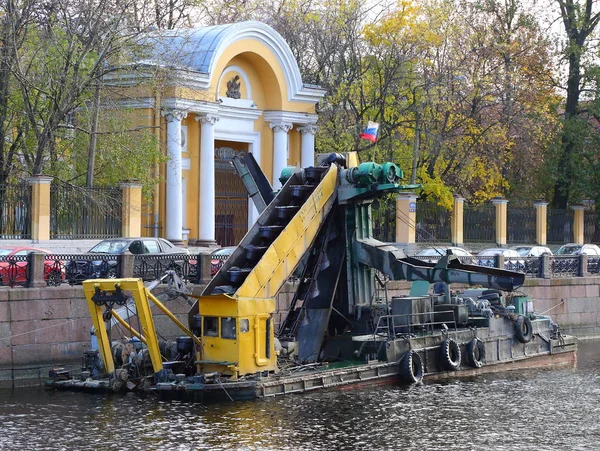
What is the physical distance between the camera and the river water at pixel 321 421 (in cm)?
1920

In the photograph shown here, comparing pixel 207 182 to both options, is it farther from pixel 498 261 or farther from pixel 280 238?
pixel 280 238

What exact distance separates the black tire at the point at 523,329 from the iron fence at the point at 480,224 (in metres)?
17.7

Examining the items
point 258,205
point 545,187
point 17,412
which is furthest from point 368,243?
point 545,187

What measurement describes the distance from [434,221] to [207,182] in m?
9.90

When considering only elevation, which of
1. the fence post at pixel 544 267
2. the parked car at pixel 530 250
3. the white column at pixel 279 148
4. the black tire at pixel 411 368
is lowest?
the black tire at pixel 411 368

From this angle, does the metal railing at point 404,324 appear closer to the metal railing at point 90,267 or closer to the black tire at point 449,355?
the black tire at point 449,355

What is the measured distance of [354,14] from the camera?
5209 cm

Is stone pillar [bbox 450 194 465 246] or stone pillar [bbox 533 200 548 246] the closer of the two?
stone pillar [bbox 450 194 465 246]

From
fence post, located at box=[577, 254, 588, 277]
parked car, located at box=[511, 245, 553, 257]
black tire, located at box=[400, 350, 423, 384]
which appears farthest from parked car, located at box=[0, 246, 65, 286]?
parked car, located at box=[511, 245, 553, 257]

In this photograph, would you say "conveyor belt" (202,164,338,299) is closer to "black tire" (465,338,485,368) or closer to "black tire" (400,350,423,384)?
"black tire" (400,350,423,384)

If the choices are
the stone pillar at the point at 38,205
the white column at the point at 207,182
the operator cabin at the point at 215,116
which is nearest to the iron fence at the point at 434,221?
the operator cabin at the point at 215,116

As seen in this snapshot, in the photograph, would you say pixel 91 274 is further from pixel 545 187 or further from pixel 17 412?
pixel 545 187

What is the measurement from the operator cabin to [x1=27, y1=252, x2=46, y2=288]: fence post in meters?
11.9

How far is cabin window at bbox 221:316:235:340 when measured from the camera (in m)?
22.3
